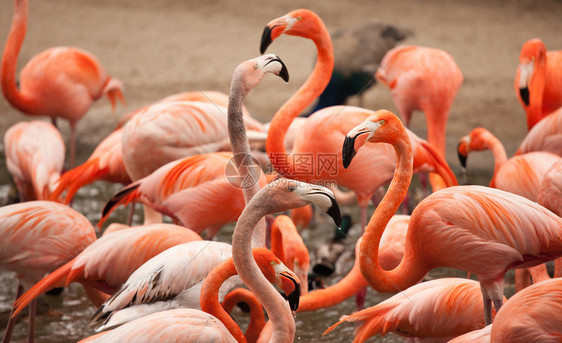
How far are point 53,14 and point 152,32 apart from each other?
161 cm

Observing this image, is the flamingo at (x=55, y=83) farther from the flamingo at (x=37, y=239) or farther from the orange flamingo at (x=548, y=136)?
the orange flamingo at (x=548, y=136)

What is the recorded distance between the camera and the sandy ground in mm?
7234

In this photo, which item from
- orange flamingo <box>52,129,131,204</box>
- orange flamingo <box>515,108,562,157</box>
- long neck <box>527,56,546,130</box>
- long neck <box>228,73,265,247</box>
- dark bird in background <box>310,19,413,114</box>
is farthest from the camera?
dark bird in background <box>310,19,413,114</box>

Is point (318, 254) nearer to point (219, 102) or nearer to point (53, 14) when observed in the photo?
point (219, 102)

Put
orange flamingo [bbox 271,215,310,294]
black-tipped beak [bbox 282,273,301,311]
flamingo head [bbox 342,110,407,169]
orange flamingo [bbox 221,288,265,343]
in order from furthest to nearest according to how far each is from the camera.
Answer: orange flamingo [bbox 271,215,310,294], orange flamingo [bbox 221,288,265,343], flamingo head [bbox 342,110,407,169], black-tipped beak [bbox 282,273,301,311]

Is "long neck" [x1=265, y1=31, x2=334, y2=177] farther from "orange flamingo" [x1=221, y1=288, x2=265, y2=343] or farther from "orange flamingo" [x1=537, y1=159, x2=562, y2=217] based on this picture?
"orange flamingo" [x1=537, y1=159, x2=562, y2=217]

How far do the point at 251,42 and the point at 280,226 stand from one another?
566 cm

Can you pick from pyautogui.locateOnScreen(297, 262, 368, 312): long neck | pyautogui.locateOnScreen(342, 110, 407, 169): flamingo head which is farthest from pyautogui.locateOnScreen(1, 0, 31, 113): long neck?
pyautogui.locateOnScreen(342, 110, 407, 169): flamingo head

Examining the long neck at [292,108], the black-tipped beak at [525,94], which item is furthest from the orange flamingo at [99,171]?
the black-tipped beak at [525,94]

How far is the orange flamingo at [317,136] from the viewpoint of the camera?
383 centimetres

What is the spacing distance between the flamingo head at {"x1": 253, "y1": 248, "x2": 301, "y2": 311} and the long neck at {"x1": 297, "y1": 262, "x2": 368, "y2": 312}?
45 centimetres

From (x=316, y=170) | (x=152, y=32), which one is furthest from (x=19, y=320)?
(x=152, y=32)

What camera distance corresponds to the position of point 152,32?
930 cm

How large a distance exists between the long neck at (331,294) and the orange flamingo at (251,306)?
203mm
